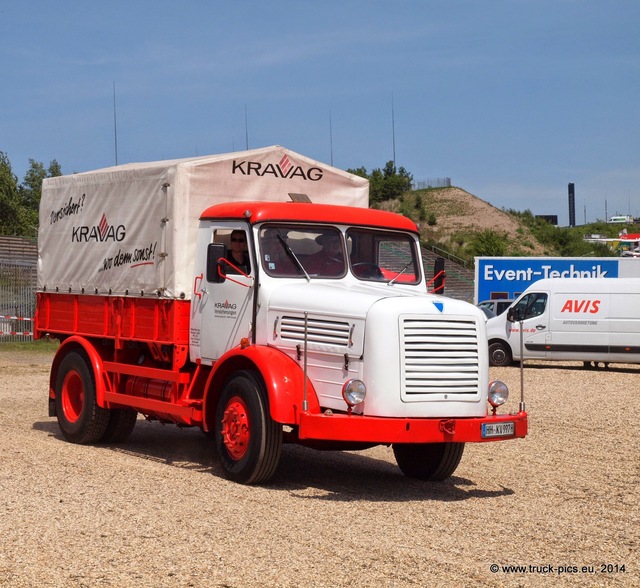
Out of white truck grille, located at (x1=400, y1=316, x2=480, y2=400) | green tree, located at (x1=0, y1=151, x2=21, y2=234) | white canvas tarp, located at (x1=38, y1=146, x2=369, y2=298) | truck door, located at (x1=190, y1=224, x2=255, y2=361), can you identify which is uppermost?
green tree, located at (x1=0, y1=151, x2=21, y2=234)

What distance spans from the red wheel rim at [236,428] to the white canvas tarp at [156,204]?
1854mm

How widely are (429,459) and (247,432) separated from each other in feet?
6.38

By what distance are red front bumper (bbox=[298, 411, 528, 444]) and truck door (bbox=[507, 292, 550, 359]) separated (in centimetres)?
1849

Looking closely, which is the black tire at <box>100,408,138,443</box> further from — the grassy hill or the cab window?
the grassy hill

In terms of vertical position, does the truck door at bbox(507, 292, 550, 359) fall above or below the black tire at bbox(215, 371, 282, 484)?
above

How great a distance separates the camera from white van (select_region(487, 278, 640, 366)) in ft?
88.2

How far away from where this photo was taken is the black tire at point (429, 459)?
10508 millimetres

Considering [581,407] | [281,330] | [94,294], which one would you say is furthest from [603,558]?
[581,407]

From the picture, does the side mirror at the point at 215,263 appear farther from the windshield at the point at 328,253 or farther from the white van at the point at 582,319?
the white van at the point at 582,319

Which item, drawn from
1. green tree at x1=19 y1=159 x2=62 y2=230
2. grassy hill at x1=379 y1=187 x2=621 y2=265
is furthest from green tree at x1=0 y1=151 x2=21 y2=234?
grassy hill at x1=379 y1=187 x2=621 y2=265

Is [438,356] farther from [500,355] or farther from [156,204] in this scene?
[500,355]

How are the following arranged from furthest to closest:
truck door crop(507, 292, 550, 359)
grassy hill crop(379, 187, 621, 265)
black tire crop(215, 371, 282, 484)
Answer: grassy hill crop(379, 187, 621, 265) < truck door crop(507, 292, 550, 359) < black tire crop(215, 371, 282, 484)

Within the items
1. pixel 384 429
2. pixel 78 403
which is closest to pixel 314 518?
pixel 384 429

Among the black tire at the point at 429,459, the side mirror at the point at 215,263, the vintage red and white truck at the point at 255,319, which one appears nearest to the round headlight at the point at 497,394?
the vintage red and white truck at the point at 255,319
